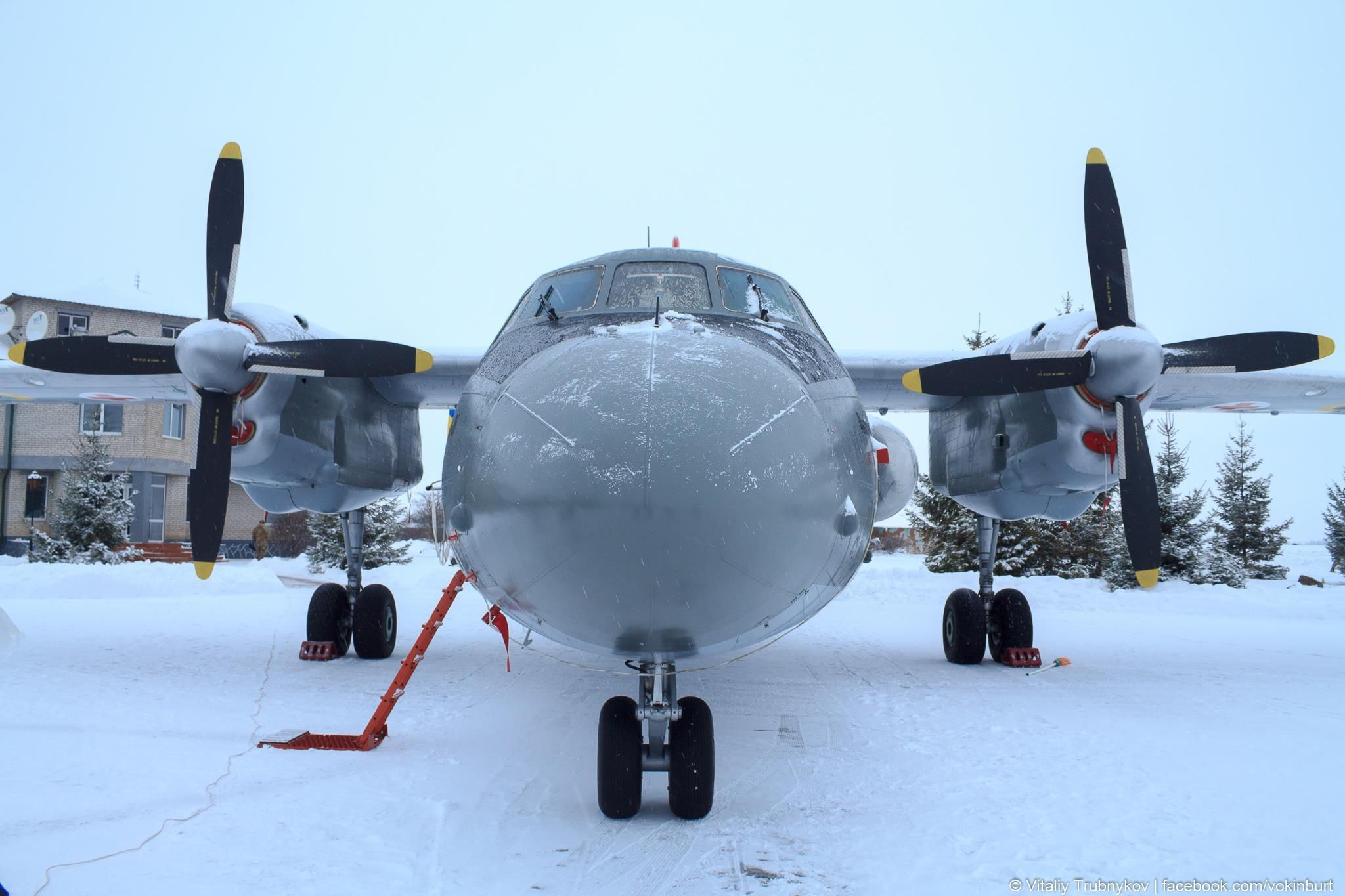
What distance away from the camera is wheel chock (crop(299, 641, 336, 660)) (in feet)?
30.2

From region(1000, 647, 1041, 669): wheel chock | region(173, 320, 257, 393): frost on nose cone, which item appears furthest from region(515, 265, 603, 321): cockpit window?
region(1000, 647, 1041, 669): wheel chock

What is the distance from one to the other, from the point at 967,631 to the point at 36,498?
31990mm

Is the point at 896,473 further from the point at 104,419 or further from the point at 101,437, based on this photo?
the point at 104,419

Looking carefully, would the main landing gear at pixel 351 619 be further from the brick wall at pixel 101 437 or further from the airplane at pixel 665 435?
the brick wall at pixel 101 437

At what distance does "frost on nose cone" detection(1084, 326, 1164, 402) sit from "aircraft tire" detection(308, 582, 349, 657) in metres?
7.81

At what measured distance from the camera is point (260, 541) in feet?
102

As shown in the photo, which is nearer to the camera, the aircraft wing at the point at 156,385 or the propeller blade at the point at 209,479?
the propeller blade at the point at 209,479

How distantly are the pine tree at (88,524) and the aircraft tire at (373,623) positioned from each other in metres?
16.3

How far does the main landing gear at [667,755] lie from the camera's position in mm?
4133

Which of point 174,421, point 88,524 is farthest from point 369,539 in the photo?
point 174,421

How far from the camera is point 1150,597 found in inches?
639

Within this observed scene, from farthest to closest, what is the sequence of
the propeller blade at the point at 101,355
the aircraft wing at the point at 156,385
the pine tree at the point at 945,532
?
the pine tree at the point at 945,532 → the aircraft wing at the point at 156,385 → the propeller blade at the point at 101,355

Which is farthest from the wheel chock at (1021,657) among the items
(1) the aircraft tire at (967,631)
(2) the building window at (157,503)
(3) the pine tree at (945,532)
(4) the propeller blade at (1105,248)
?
(2) the building window at (157,503)

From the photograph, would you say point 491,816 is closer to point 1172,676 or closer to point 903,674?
point 903,674
